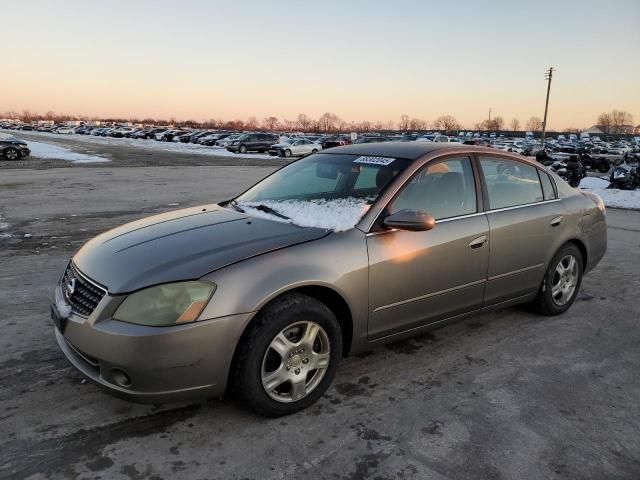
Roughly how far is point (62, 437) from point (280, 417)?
119 cm

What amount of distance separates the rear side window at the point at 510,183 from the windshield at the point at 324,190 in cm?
A: 87

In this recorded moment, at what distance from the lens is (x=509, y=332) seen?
14.8 feet

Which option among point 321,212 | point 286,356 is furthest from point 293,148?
point 286,356

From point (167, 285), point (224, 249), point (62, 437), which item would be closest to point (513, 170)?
point (224, 249)

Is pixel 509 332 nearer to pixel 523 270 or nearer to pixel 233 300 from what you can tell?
pixel 523 270

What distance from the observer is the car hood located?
9.33 ft

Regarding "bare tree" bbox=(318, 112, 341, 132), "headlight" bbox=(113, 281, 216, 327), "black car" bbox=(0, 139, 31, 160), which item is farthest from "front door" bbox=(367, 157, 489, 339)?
"bare tree" bbox=(318, 112, 341, 132)

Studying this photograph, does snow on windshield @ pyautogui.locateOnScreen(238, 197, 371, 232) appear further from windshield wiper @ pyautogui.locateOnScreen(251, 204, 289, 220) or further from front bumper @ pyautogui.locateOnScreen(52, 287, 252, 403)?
front bumper @ pyautogui.locateOnScreen(52, 287, 252, 403)

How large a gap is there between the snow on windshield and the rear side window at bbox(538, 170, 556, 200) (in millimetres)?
2033

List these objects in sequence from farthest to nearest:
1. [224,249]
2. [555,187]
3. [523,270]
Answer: [555,187] → [523,270] → [224,249]

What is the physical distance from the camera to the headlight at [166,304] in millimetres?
2688

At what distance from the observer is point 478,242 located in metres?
3.90

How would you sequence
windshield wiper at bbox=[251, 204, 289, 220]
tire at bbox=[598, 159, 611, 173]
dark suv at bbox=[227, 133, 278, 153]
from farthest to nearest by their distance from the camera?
dark suv at bbox=[227, 133, 278, 153], tire at bbox=[598, 159, 611, 173], windshield wiper at bbox=[251, 204, 289, 220]

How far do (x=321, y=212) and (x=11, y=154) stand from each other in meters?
28.5
